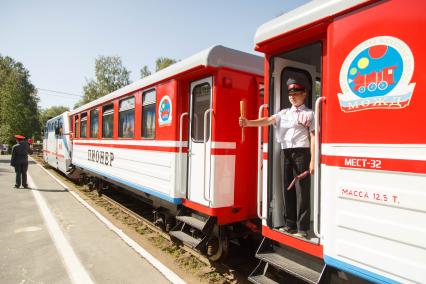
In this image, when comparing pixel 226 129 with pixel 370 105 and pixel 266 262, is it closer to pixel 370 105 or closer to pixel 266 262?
pixel 266 262

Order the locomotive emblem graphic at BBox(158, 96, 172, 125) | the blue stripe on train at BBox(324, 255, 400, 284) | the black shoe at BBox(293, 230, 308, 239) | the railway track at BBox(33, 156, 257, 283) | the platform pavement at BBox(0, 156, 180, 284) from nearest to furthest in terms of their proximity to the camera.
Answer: the blue stripe on train at BBox(324, 255, 400, 284), the black shoe at BBox(293, 230, 308, 239), the platform pavement at BBox(0, 156, 180, 284), the railway track at BBox(33, 156, 257, 283), the locomotive emblem graphic at BBox(158, 96, 172, 125)

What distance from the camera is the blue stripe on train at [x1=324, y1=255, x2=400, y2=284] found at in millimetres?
2432

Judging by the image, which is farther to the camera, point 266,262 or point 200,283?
point 200,283

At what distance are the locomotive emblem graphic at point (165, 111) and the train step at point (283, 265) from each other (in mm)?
2754

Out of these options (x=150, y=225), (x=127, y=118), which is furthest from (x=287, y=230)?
(x=127, y=118)

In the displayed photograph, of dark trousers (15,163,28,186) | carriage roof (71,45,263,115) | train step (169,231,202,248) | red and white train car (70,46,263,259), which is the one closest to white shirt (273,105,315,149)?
red and white train car (70,46,263,259)

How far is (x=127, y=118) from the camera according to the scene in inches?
285

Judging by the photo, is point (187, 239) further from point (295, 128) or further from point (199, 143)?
point (295, 128)

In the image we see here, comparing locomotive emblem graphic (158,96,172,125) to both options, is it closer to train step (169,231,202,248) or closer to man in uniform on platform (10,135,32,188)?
train step (169,231,202,248)

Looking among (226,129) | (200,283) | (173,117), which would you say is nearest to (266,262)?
(200,283)

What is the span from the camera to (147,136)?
6281mm

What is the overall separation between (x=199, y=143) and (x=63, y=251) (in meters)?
2.95

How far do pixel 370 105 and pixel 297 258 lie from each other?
1773 mm

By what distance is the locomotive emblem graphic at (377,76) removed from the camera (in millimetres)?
2300
